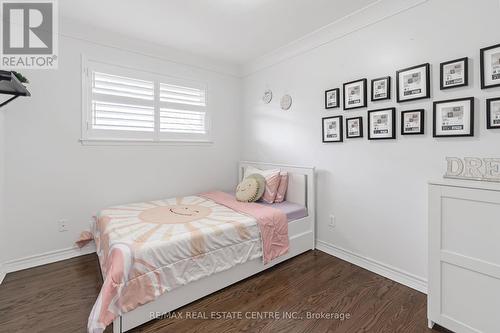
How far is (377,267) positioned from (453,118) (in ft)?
4.86

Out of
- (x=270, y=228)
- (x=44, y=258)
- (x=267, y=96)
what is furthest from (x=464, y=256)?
(x=44, y=258)

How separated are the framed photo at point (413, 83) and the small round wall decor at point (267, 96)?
168cm

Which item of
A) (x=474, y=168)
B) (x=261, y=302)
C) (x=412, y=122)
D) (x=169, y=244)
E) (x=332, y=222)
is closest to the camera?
(x=474, y=168)

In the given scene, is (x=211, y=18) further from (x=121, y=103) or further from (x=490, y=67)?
(x=490, y=67)

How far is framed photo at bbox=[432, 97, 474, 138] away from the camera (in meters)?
1.71

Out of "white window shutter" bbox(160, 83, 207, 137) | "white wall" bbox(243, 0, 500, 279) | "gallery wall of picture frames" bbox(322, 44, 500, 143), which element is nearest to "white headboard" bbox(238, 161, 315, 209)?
"white wall" bbox(243, 0, 500, 279)

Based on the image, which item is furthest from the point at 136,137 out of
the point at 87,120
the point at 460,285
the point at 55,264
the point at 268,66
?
the point at 460,285

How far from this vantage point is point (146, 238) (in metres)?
1.80

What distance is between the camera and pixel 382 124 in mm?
2219

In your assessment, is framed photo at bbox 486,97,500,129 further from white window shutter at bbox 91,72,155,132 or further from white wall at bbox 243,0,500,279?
white window shutter at bbox 91,72,155,132

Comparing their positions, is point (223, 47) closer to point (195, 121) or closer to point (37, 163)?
point (195, 121)

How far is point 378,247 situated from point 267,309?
4.16 ft

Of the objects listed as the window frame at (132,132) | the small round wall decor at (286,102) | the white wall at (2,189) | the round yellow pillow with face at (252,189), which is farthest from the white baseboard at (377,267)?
the white wall at (2,189)

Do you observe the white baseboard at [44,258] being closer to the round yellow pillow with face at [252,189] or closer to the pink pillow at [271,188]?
the round yellow pillow with face at [252,189]
